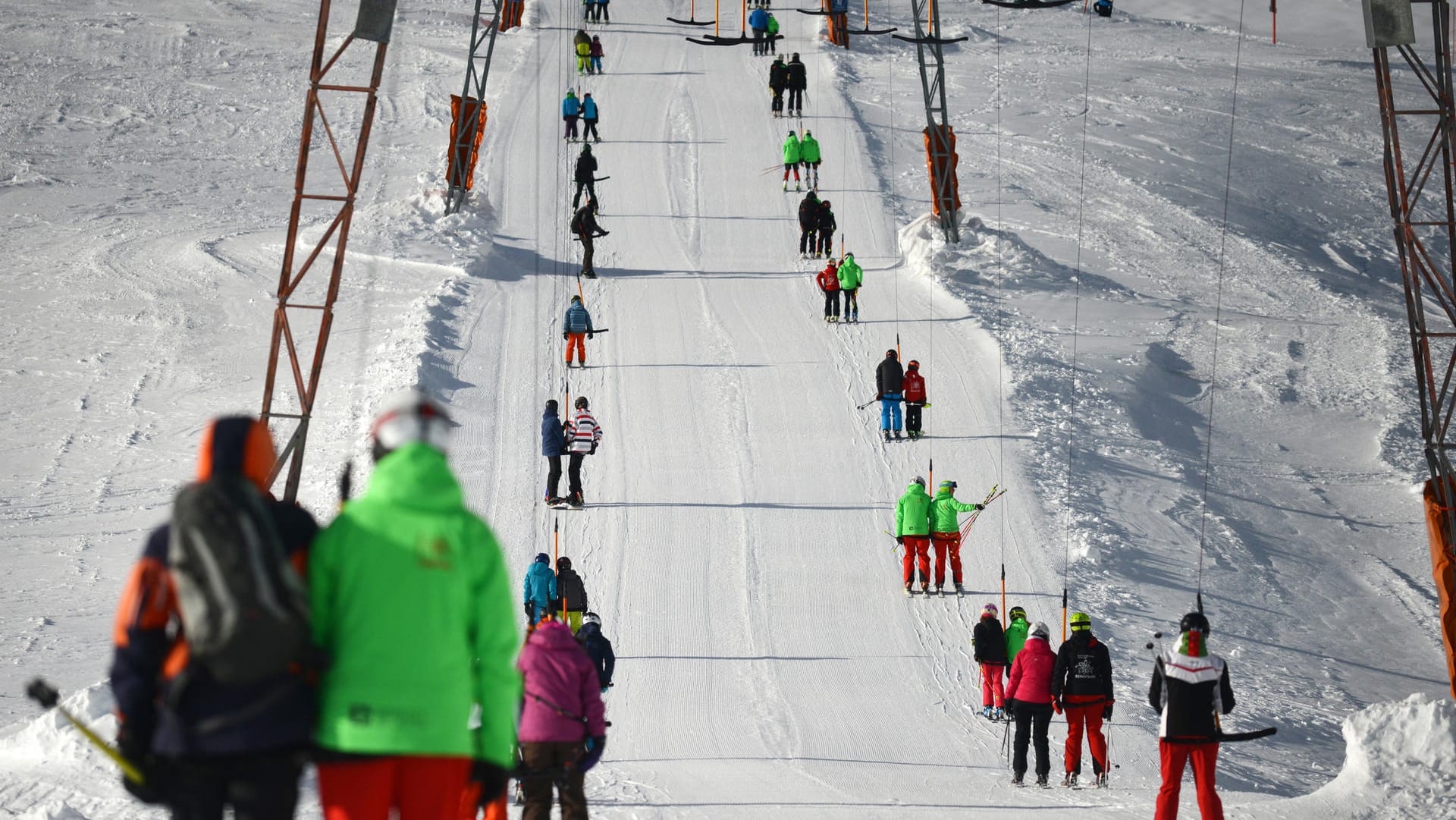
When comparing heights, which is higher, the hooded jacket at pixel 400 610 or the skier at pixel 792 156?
the skier at pixel 792 156

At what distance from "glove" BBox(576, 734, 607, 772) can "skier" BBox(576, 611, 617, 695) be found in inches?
116

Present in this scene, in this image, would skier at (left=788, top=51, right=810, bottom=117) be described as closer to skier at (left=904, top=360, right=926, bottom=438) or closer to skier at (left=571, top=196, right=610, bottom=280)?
skier at (left=571, top=196, right=610, bottom=280)

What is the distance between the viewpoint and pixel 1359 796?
1007cm

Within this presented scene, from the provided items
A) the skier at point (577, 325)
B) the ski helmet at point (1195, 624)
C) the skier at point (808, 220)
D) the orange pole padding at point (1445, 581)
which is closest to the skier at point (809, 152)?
the skier at point (808, 220)

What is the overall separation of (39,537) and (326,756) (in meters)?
16.6

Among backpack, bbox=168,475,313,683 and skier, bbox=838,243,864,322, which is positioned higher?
Answer: skier, bbox=838,243,864,322

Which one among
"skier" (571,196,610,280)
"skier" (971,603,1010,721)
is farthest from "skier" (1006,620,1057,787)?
"skier" (571,196,610,280)

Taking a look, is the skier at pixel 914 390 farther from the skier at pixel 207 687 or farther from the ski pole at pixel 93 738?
the skier at pixel 207 687

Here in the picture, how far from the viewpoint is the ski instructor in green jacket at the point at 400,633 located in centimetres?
344

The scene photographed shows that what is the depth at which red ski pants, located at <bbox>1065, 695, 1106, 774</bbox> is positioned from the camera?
423 inches

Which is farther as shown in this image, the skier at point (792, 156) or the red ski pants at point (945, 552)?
the skier at point (792, 156)

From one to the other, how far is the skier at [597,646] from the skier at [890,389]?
10647mm

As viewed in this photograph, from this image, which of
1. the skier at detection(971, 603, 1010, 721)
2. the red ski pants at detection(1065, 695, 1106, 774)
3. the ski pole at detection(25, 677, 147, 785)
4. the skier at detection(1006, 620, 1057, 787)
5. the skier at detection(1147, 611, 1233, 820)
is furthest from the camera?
the skier at detection(971, 603, 1010, 721)

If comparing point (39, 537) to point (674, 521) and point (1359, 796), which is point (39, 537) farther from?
point (1359, 796)
